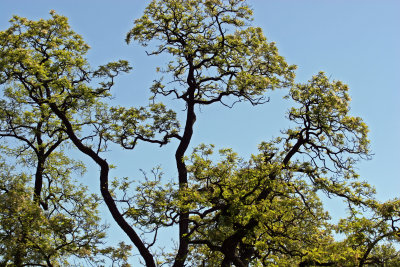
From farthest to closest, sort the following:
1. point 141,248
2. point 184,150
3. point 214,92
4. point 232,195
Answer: point 214,92 < point 184,150 < point 141,248 < point 232,195

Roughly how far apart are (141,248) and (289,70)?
11989 mm

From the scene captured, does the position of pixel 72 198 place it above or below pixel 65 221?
above

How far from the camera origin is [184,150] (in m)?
22.6

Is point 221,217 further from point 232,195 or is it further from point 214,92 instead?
point 214,92

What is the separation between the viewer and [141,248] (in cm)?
2012

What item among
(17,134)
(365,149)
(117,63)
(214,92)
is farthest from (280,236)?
(17,134)

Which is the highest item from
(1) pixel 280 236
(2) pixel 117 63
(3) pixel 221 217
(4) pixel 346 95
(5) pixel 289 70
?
(2) pixel 117 63

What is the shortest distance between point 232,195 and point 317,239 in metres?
5.96

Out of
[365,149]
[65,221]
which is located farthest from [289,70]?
[65,221]

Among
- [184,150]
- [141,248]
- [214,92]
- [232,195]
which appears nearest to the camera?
[232,195]

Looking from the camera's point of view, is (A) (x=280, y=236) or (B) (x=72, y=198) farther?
(B) (x=72, y=198)

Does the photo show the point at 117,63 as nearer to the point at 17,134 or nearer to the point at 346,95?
the point at 17,134

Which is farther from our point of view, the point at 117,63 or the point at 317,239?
the point at 117,63

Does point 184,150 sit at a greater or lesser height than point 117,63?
lesser
